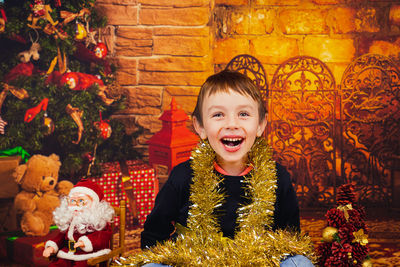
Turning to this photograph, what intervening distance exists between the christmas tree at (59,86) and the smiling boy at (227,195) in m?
1.77

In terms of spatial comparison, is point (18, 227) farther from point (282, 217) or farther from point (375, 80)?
point (375, 80)

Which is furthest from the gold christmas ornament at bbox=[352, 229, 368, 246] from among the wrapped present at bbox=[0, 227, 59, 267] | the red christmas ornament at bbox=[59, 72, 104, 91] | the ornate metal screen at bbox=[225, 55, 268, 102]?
the red christmas ornament at bbox=[59, 72, 104, 91]

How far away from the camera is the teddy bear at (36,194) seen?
2912 mm

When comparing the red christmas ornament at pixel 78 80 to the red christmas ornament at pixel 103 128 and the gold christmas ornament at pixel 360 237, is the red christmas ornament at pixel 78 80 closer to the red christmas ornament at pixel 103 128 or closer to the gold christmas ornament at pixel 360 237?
the red christmas ornament at pixel 103 128

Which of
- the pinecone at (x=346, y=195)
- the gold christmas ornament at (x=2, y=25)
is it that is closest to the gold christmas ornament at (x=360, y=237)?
the pinecone at (x=346, y=195)

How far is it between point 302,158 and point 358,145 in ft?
1.44

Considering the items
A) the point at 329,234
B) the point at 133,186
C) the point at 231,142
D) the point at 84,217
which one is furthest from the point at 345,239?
the point at 133,186

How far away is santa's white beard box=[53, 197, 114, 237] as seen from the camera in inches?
80.8

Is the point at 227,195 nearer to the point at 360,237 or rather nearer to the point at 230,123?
the point at 230,123

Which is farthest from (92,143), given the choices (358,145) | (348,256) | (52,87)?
(348,256)

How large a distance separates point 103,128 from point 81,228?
1.44 metres

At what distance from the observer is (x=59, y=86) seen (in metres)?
3.29

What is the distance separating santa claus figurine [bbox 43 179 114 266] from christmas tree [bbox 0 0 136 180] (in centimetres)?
123

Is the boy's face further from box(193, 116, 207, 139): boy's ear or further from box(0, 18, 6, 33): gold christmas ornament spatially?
box(0, 18, 6, 33): gold christmas ornament
